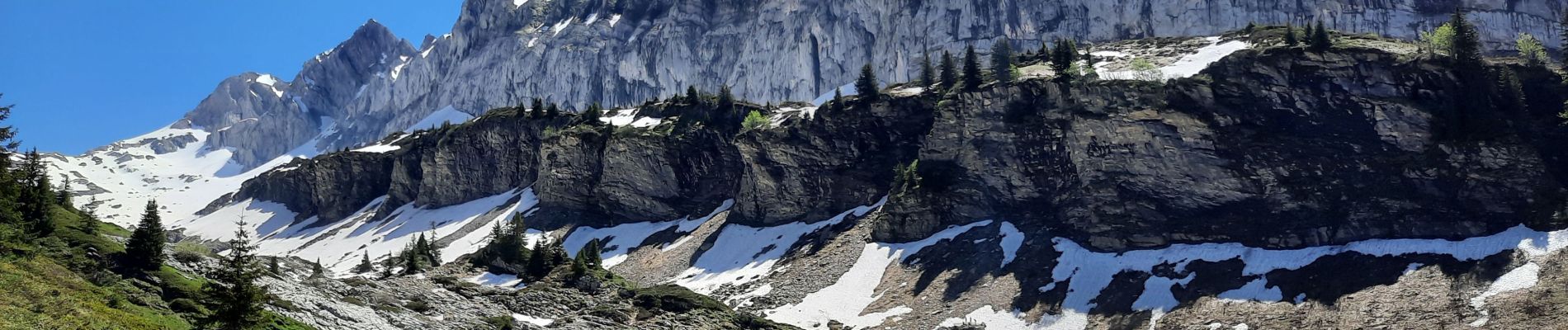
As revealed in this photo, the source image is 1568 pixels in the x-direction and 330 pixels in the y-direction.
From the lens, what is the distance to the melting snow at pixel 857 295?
7138 centimetres

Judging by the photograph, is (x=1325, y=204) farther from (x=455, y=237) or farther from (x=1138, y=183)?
(x=455, y=237)

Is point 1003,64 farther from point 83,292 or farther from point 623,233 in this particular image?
point 83,292

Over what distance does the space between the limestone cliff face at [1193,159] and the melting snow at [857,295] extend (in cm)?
178

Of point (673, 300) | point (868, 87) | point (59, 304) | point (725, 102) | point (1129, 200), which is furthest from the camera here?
point (725, 102)

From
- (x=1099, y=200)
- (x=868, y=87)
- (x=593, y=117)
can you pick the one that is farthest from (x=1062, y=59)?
(x=593, y=117)

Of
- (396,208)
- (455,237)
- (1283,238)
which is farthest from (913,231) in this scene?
(396,208)

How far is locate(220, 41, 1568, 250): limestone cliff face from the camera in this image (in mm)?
68688

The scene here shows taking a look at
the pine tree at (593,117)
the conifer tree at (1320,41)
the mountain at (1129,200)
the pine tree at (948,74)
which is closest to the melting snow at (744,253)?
the mountain at (1129,200)

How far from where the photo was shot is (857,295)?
75.8m

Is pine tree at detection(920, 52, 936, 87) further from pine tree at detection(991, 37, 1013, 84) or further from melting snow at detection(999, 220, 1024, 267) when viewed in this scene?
melting snow at detection(999, 220, 1024, 267)

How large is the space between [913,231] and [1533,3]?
102 m

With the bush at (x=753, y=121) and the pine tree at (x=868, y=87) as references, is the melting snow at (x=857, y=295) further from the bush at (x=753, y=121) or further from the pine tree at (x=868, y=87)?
the bush at (x=753, y=121)

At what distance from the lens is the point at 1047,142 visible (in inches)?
3346

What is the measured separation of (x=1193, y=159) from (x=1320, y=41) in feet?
45.2
